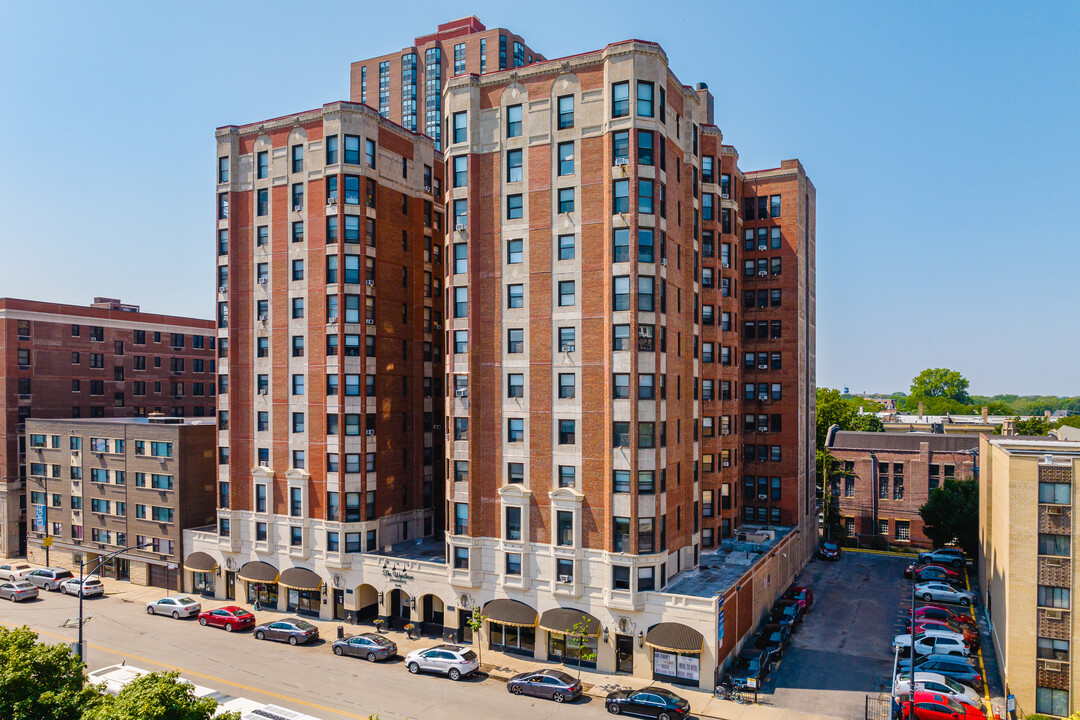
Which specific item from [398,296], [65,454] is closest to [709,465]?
[398,296]

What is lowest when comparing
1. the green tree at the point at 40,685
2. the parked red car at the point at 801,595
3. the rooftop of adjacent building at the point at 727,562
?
the parked red car at the point at 801,595

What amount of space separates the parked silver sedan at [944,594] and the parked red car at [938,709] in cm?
2376

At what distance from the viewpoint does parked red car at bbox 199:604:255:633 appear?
5281 cm

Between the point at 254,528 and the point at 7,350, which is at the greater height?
the point at 7,350

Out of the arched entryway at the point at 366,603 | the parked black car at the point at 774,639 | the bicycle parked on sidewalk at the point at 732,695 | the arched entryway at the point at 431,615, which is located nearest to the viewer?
the bicycle parked on sidewalk at the point at 732,695

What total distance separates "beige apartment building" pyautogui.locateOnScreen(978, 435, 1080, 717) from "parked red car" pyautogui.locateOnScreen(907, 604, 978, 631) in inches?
557

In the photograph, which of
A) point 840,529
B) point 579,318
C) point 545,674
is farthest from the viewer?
point 840,529

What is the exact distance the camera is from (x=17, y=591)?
61.8 m

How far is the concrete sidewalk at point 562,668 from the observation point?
39156 millimetres

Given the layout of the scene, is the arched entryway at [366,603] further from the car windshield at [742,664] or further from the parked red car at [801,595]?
the parked red car at [801,595]

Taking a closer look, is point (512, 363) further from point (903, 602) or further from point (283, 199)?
point (903, 602)

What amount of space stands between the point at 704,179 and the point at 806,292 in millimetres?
19900

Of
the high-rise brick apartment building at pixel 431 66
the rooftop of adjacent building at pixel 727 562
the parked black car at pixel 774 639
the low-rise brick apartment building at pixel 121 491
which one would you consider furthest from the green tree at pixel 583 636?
the high-rise brick apartment building at pixel 431 66

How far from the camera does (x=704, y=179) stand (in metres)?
60.5
